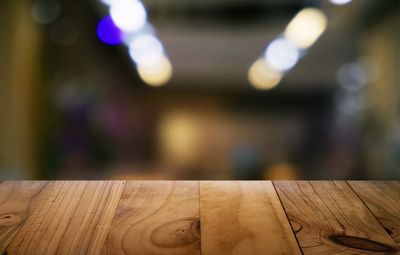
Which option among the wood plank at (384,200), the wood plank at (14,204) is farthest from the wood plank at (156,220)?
the wood plank at (384,200)

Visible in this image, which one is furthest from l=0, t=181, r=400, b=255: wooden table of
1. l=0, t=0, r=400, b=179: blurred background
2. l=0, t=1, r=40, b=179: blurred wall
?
l=0, t=1, r=40, b=179: blurred wall

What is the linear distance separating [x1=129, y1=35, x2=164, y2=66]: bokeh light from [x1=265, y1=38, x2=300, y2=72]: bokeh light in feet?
4.22

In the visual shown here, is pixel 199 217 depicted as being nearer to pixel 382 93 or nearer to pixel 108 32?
pixel 382 93

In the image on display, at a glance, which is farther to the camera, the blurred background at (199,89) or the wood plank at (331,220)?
the blurred background at (199,89)

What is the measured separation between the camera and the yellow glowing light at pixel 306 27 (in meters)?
4.57

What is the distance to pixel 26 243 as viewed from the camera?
2.37 ft

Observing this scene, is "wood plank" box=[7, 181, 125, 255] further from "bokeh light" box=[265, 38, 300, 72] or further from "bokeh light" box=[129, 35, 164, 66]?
"bokeh light" box=[265, 38, 300, 72]

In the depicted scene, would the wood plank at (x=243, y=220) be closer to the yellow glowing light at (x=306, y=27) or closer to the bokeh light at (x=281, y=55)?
the yellow glowing light at (x=306, y=27)

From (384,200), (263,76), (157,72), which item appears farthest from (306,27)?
(384,200)

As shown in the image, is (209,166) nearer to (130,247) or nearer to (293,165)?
(293,165)

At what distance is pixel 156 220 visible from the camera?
31.7 inches

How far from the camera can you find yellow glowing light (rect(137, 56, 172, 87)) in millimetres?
5840

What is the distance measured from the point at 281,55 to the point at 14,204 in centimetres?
505

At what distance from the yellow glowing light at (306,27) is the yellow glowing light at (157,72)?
5.25 ft
